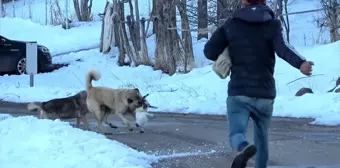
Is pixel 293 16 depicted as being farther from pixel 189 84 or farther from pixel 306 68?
pixel 306 68

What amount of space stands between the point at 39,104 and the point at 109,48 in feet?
55.7

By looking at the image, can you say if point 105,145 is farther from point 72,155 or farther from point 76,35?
point 76,35

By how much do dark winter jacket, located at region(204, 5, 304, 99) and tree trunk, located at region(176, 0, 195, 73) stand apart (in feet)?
61.3

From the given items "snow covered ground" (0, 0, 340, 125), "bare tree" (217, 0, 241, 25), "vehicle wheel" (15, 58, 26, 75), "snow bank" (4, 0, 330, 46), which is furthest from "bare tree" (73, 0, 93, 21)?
"bare tree" (217, 0, 241, 25)

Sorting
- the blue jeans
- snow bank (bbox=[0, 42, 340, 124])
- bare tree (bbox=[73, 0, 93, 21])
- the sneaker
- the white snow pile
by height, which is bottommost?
snow bank (bbox=[0, 42, 340, 124])

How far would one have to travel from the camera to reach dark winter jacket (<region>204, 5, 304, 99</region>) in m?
6.04

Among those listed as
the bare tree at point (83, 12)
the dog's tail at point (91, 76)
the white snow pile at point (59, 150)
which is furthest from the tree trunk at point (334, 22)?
the bare tree at point (83, 12)

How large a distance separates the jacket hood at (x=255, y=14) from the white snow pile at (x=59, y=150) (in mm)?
2550

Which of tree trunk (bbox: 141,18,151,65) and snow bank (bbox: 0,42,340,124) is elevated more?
tree trunk (bbox: 141,18,151,65)

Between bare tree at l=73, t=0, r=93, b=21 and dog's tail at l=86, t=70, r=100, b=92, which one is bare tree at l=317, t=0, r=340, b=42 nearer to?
dog's tail at l=86, t=70, r=100, b=92

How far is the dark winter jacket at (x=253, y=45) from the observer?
6035 mm

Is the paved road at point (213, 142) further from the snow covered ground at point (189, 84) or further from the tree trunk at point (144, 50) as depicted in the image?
the tree trunk at point (144, 50)

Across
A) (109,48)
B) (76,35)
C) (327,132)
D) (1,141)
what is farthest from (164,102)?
(76,35)

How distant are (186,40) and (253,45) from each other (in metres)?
19.2
